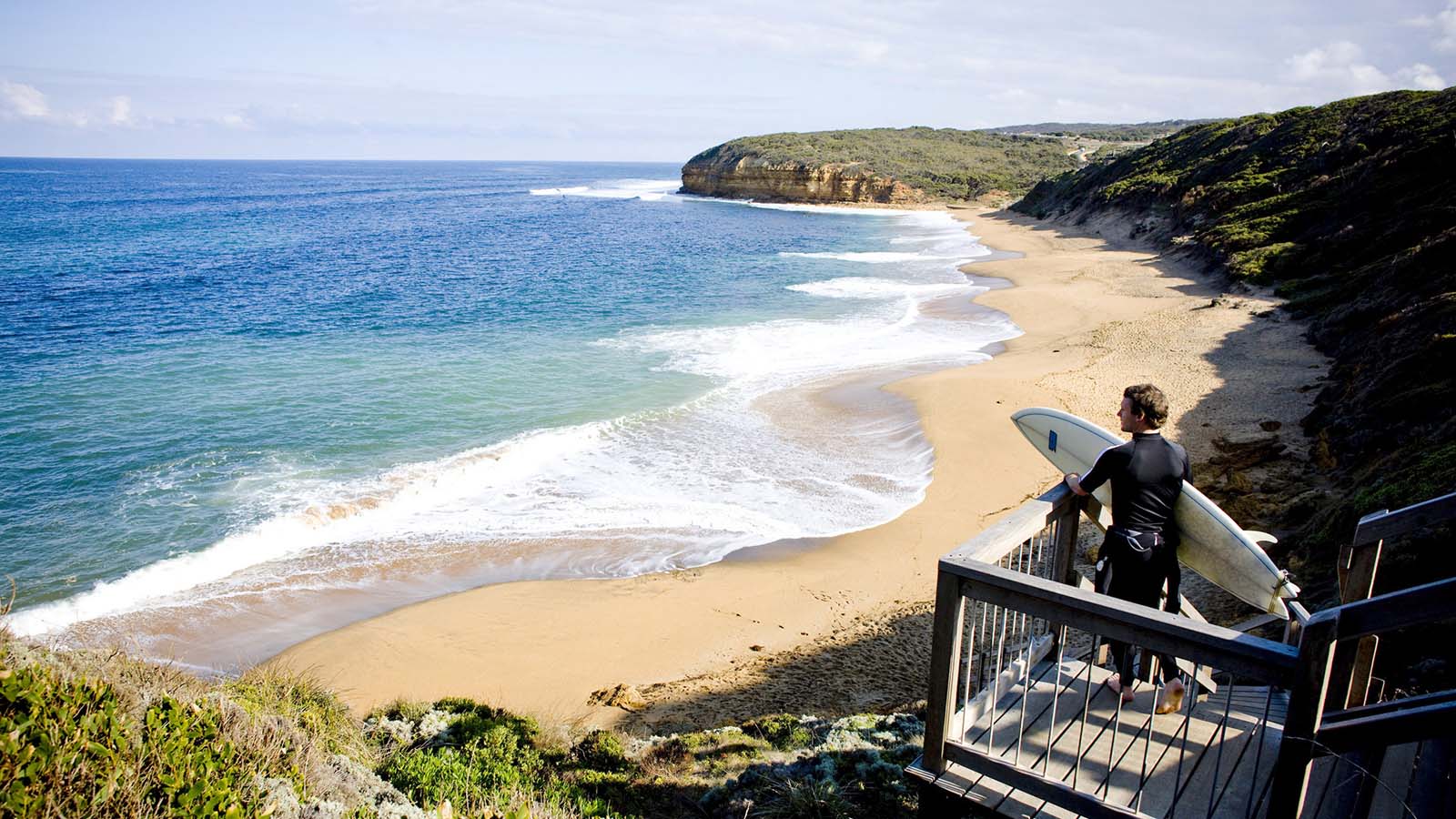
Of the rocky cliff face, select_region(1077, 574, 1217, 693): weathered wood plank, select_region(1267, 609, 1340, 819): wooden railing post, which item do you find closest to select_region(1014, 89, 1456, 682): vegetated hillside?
select_region(1077, 574, 1217, 693): weathered wood plank

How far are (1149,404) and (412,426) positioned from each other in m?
14.0

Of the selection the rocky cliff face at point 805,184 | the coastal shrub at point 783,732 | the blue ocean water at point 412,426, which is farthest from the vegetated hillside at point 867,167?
the coastal shrub at point 783,732

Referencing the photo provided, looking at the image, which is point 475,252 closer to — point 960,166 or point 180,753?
point 180,753

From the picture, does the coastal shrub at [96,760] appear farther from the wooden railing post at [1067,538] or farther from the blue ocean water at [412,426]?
the blue ocean water at [412,426]

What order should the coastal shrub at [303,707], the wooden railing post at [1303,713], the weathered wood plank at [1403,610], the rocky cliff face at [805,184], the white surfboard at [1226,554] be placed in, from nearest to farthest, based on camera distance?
the weathered wood plank at [1403,610], the wooden railing post at [1303,713], the white surfboard at [1226,554], the coastal shrub at [303,707], the rocky cliff face at [805,184]

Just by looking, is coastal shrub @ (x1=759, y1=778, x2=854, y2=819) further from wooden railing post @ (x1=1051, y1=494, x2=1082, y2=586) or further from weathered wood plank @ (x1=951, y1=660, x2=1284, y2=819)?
wooden railing post @ (x1=1051, y1=494, x2=1082, y2=586)

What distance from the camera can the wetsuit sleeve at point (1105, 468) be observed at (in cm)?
386

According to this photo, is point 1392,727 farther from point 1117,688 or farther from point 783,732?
point 783,732

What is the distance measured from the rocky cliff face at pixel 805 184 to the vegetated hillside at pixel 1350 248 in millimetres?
31642

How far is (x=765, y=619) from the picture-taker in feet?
28.3

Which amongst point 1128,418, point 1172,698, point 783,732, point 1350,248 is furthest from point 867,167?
point 1172,698

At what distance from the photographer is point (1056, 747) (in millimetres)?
3553

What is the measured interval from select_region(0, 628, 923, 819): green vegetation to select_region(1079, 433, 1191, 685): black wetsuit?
1.80m

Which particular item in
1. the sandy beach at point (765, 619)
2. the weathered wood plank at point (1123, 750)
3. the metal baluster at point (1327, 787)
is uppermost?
the metal baluster at point (1327, 787)
